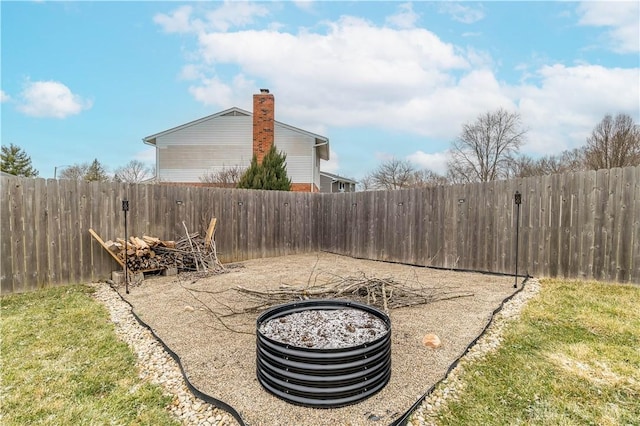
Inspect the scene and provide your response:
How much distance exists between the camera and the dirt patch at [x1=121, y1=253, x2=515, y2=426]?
7.28 feet

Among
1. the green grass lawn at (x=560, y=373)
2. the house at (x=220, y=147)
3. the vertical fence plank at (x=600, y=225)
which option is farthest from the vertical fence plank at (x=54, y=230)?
the house at (x=220, y=147)

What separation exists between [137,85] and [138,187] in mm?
3879

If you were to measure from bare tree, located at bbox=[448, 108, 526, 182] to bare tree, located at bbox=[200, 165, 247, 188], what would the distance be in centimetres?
1478

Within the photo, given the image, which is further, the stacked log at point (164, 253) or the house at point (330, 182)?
the house at point (330, 182)

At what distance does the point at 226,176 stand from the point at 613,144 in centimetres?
1880

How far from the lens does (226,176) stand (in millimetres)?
14914

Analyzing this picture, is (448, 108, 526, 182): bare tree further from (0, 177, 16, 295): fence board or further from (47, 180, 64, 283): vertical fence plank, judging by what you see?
(0, 177, 16, 295): fence board

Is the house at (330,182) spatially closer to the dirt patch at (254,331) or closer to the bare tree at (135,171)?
the bare tree at (135,171)

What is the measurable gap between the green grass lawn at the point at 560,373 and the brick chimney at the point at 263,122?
43.0 ft

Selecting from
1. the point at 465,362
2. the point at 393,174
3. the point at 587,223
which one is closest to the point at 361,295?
the point at 465,362

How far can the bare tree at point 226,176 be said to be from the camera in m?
14.8

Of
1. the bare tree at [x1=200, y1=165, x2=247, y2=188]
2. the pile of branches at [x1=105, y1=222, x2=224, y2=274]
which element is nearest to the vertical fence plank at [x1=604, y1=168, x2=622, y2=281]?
the pile of branches at [x1=105, y1=222, x2=224, y2=274]

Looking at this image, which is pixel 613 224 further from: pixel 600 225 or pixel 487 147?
pixel 487 147

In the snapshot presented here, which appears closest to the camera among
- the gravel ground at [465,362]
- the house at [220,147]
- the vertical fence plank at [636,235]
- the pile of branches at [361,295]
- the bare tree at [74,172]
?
the gravel ground at [465,362]
